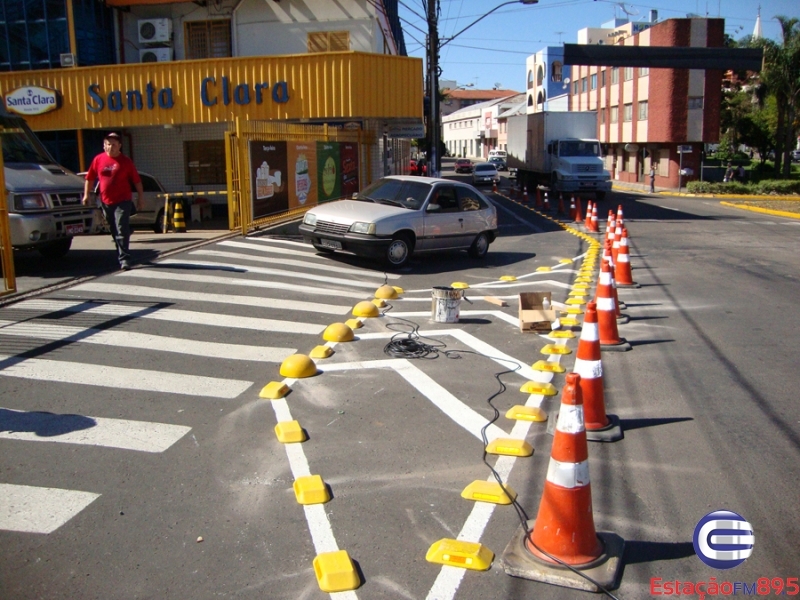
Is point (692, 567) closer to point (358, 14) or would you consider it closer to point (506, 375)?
point (506, 375)

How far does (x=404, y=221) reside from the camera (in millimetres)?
13500

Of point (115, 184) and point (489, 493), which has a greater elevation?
point (115, 184)

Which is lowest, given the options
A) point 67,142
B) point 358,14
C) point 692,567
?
point 692,567

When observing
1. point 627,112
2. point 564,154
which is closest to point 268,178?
point 564,154

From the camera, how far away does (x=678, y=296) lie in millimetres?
11477

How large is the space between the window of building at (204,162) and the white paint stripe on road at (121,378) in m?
17.9

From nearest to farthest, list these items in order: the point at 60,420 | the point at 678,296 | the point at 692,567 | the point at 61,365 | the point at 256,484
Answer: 1. the point at 692,567
2. the point at 256,484
3. the point at 60,420
4. the point at 61,365
5. the point at 678,296

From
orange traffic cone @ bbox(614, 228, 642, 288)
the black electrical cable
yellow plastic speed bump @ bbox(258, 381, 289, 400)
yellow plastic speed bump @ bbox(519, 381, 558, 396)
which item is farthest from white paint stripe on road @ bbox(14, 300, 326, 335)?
orange traffic cone @ bbox(614, 228, 642, 288)

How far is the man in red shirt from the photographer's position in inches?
420

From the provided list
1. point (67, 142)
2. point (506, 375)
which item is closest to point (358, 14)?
point (67, 142)

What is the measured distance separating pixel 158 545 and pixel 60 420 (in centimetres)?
221

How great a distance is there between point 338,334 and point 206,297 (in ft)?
8.62

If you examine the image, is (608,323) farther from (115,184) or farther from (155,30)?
(155,30)

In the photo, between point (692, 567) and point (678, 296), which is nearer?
point (692, 567)
